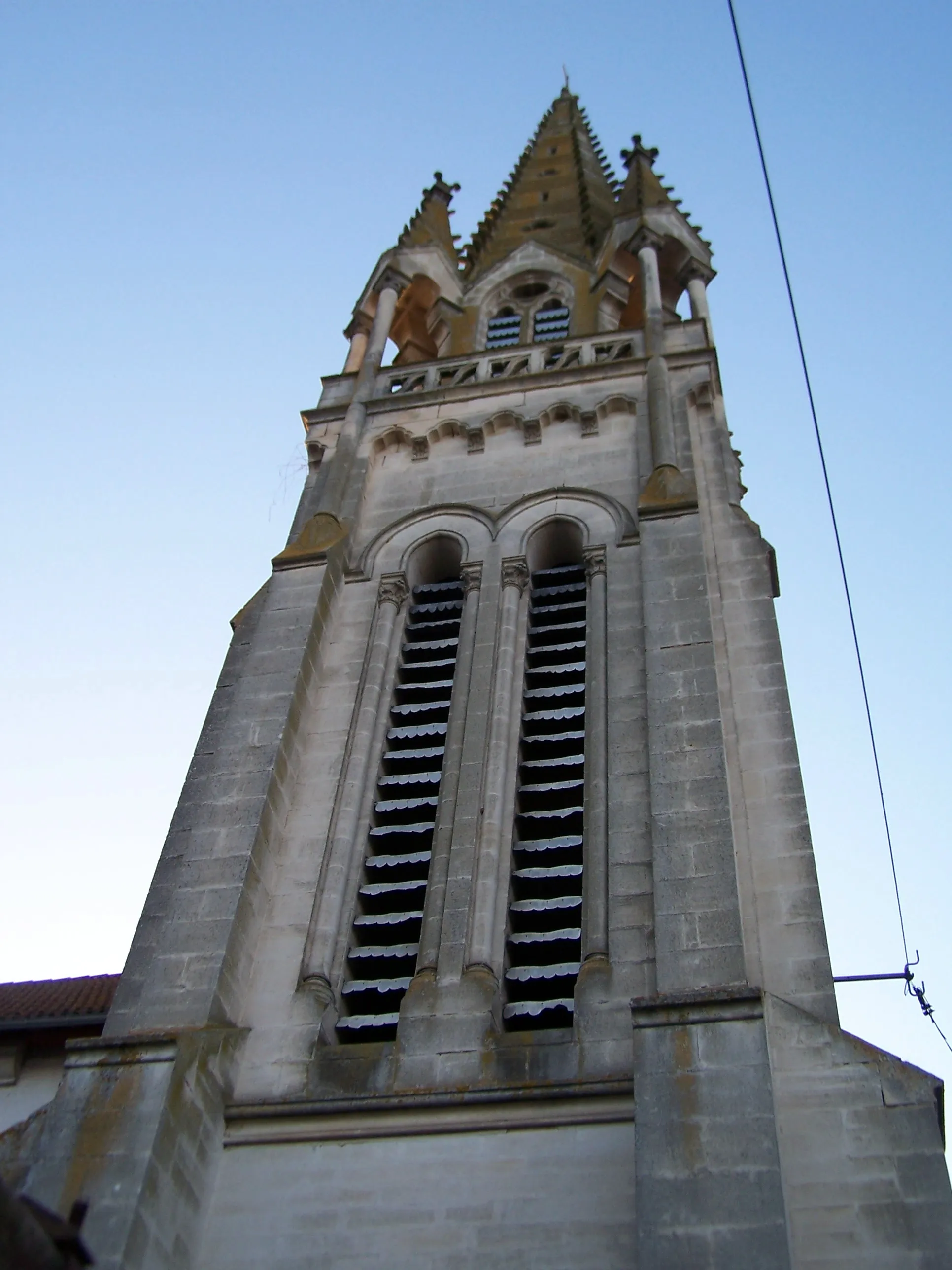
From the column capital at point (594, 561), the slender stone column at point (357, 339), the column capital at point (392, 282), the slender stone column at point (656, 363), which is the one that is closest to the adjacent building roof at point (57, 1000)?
the column capital at point (594, 561)

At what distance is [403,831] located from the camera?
44.5 ft

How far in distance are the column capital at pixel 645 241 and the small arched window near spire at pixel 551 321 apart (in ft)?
5.75

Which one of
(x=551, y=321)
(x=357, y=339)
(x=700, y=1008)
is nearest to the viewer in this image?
(x=700, y=1008)

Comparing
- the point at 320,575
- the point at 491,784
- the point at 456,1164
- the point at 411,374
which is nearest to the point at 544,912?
the point at 491,784

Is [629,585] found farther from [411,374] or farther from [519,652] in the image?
[411,374]

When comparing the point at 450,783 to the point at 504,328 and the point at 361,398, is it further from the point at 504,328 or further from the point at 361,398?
the point at 504,328

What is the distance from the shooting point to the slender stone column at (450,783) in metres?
12.3

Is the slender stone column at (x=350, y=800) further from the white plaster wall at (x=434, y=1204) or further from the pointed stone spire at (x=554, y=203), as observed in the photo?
the pointed stone spire at (x=554, y=203)

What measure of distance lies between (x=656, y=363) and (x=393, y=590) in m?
5.38

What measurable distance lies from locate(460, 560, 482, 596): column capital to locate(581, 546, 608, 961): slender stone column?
1191 millimetres

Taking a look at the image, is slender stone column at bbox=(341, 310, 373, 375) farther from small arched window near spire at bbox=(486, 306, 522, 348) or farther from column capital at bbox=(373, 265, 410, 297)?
small arched window near spire at bbox=(486, 306, 522, 348)

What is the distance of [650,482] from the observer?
1641cm

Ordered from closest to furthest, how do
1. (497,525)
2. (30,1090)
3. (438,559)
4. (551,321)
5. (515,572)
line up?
(30,1090), (515,572), (497,525), (438,559), (551,321)

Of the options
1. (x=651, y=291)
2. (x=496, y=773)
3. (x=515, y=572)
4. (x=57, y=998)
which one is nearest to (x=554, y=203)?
(x=651, y=291)
